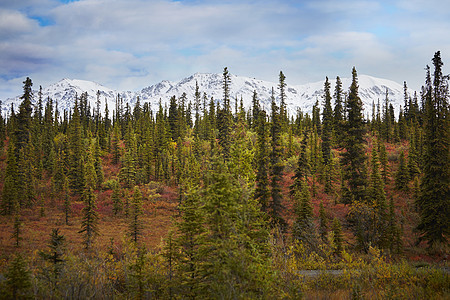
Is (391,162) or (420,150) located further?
(391,162)

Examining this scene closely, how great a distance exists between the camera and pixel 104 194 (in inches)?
1906

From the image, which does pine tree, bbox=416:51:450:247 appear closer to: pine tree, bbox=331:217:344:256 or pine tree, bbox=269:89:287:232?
pine tree, bbox=331:217:344:256

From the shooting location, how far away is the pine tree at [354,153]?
1006 inches

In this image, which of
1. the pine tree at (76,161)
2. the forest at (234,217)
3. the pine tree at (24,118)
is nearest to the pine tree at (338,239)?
the forest at (234,217)

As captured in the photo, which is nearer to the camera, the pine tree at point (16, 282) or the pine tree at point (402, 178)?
the pine tree at point (16, 282)

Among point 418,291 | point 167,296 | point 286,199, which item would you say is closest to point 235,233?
point 167,296

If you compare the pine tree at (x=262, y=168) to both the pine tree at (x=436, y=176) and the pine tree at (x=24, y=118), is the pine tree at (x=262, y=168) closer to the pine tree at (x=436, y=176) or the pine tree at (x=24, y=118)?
the pine tree at (x=436, y=176)

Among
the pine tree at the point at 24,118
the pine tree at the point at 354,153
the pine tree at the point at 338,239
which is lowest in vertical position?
the pine tree at the point at 338,239

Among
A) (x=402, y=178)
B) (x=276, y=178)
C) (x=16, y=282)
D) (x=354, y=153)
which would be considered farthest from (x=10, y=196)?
(x=402, y=178)

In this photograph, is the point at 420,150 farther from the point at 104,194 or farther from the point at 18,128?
the point at 18,128

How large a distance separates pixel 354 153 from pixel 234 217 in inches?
867

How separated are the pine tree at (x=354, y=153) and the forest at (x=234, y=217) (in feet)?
0.34

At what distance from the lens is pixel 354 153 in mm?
25859

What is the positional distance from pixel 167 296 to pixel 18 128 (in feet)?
178
